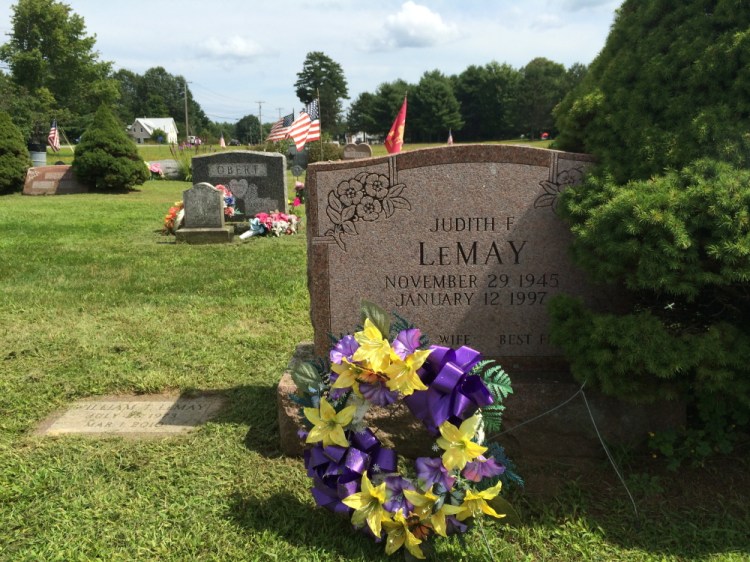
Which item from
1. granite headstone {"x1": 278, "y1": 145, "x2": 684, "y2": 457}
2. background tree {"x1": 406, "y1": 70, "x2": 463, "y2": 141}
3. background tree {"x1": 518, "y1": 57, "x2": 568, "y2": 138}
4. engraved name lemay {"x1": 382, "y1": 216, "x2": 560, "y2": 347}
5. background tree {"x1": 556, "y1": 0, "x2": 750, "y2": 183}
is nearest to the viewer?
background tree {"x1": 556, "y1": 0, "x2": 750, "y2": 183}

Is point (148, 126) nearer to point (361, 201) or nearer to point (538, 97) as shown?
point (538, 97)

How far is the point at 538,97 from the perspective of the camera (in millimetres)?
71125

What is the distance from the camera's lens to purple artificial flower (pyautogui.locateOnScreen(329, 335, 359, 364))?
8.30 ft

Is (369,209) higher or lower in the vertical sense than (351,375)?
higher

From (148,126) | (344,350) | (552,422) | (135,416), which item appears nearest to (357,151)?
(135,416)

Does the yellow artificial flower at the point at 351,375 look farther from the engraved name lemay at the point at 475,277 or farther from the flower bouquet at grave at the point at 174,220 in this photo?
the flower bouquet at grave at the point at 174,220

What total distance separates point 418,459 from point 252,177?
1020cm

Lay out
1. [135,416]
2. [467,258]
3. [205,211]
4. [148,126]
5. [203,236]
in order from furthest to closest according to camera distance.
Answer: [148,126] → [205,211] → [203,236] → [135,416] → [467,258]

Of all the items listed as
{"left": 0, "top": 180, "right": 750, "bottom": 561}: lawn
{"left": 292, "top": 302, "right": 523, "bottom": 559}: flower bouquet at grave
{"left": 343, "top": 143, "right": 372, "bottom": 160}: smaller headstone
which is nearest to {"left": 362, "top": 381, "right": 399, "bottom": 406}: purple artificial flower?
{"left": 292, "top": 302, "right": 523, "bottom": 559}: flower bouquet at grave

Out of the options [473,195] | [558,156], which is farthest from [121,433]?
[558,156]

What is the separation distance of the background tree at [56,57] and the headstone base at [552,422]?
53487 mm

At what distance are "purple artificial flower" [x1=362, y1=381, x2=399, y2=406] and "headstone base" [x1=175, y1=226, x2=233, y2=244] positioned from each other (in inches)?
305

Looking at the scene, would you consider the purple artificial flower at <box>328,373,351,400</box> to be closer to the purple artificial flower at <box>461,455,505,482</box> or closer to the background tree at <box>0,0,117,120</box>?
the purple artificial flower at <box>461,455,505,482</box>

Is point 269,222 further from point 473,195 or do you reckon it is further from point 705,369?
point 705,369
